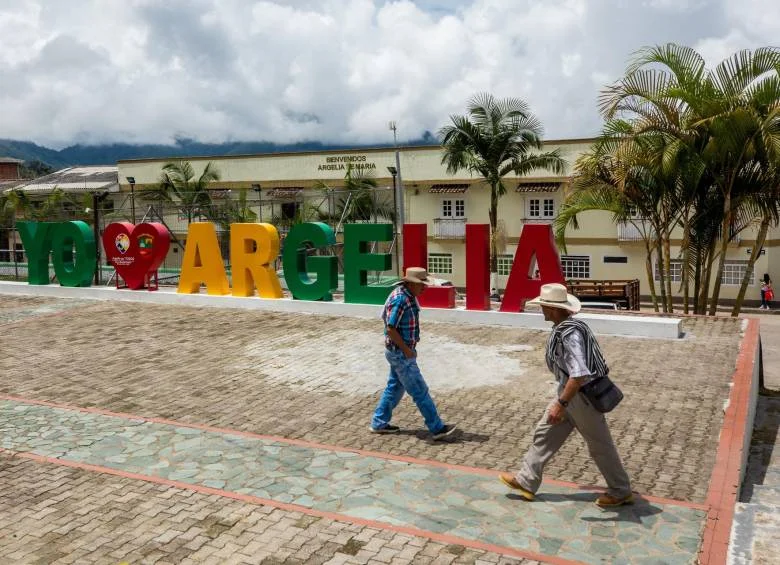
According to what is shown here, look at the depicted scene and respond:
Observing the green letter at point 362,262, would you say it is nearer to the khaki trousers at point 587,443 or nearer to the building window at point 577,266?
the khaki trousers at point 587,443

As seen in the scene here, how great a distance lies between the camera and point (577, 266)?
34000mm

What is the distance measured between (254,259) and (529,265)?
598 centimetres

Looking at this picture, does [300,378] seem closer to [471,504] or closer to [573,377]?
[471,504]

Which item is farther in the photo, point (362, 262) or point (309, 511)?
point (362, 262)

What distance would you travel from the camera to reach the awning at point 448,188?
115ft

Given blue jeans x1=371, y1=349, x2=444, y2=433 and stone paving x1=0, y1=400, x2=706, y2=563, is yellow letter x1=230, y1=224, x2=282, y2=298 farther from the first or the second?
blue jeans x1=371, y1=349, x2=444, y2=433

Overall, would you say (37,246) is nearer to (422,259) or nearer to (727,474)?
(422,259)

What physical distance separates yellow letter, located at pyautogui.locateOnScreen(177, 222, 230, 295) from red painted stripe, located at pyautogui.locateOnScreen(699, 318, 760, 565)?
1069 centimetres

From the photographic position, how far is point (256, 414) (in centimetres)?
818

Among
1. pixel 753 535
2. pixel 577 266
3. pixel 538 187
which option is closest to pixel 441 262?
pixel 538 187

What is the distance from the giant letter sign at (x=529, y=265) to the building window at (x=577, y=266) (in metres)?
20.9

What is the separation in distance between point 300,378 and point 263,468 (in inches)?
131

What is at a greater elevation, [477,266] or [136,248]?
[136,248]

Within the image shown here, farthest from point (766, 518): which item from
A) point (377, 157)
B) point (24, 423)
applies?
point (377, 157)
